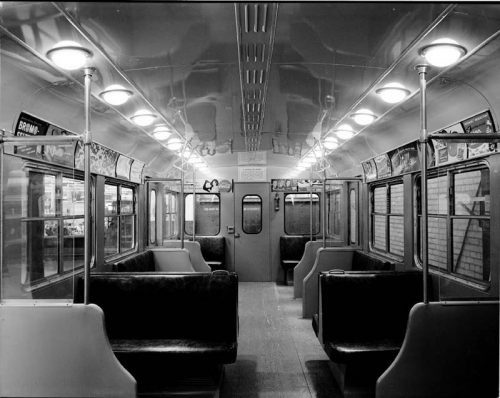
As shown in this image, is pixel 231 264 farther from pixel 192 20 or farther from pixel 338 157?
pixel 192 20

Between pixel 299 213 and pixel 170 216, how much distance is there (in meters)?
2.79

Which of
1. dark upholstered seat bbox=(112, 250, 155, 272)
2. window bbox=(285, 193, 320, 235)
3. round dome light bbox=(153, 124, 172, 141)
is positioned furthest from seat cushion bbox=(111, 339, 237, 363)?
window bbox=(285, 193, 320, 235)

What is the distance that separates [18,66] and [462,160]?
11.1ft

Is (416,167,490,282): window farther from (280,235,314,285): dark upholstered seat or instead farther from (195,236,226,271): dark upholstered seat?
(195,236,226,271): dark upholstered seat

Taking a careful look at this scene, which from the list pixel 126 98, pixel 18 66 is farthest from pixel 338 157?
pixel 18 66

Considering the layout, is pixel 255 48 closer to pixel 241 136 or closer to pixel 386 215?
pixel 241 136

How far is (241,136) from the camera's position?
20.5 feet

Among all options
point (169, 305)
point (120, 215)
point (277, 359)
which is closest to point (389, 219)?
point (277, 359)

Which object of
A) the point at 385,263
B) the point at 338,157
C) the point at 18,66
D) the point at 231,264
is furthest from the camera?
the point at 231,264

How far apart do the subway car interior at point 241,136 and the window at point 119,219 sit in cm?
4

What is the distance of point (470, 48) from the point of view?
2596 millimetres

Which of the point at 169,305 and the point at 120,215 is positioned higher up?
the point at 120,215

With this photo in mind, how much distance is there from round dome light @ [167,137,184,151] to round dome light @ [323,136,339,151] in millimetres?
2128

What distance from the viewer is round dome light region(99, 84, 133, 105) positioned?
3.48 metres
